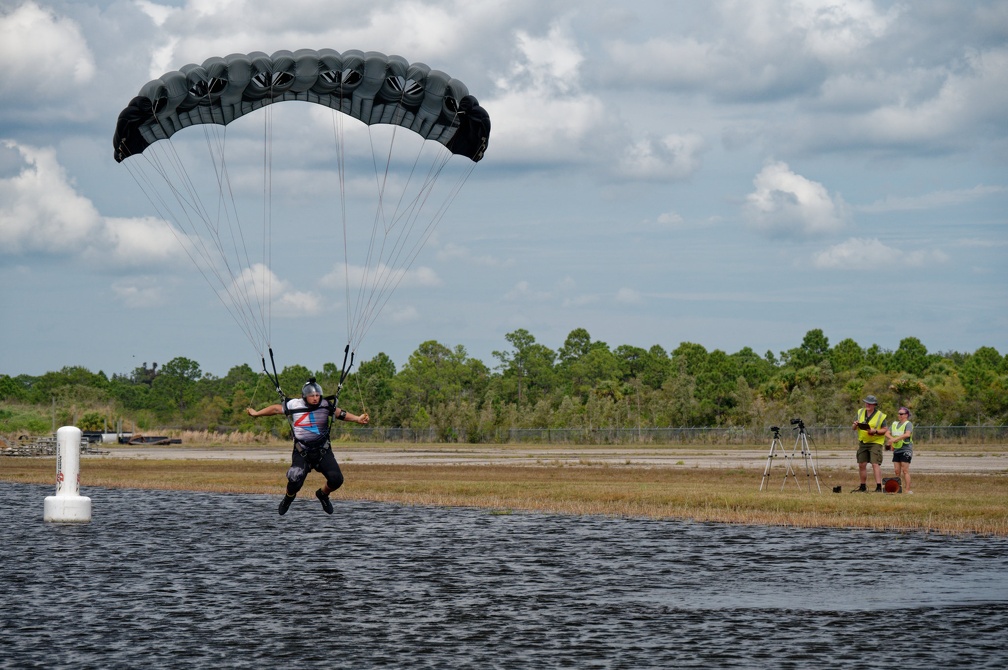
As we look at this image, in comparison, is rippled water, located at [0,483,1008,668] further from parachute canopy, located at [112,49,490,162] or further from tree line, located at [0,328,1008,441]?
tree line, located at [0,328,1008,441]

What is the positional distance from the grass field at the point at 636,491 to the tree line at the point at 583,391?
32116 mm

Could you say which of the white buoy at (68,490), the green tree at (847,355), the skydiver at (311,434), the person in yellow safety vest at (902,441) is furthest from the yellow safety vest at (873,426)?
the green tree at (847,355)

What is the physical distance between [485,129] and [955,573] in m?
14.1

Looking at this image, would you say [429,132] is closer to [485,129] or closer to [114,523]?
[485,129]

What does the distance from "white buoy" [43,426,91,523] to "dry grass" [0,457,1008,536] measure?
8635 millimetres

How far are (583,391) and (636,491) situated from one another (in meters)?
134

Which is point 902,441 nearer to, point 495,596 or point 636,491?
point 636,491

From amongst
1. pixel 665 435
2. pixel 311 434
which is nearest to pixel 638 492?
pixel 311 434

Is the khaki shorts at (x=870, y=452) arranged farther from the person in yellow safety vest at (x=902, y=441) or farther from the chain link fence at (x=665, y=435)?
the chain link fence at (x=665, y=435)

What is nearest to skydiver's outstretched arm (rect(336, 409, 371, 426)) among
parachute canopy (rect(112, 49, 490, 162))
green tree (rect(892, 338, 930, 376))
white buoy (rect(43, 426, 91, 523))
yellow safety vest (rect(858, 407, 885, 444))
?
parachute canopy (rect(112, 49, 490, 162))

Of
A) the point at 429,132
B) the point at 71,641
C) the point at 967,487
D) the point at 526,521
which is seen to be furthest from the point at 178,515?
the point at 967,487

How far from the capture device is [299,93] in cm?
2528

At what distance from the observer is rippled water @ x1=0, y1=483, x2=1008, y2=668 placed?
44.9 feet

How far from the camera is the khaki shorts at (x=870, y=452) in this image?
29.6 m
